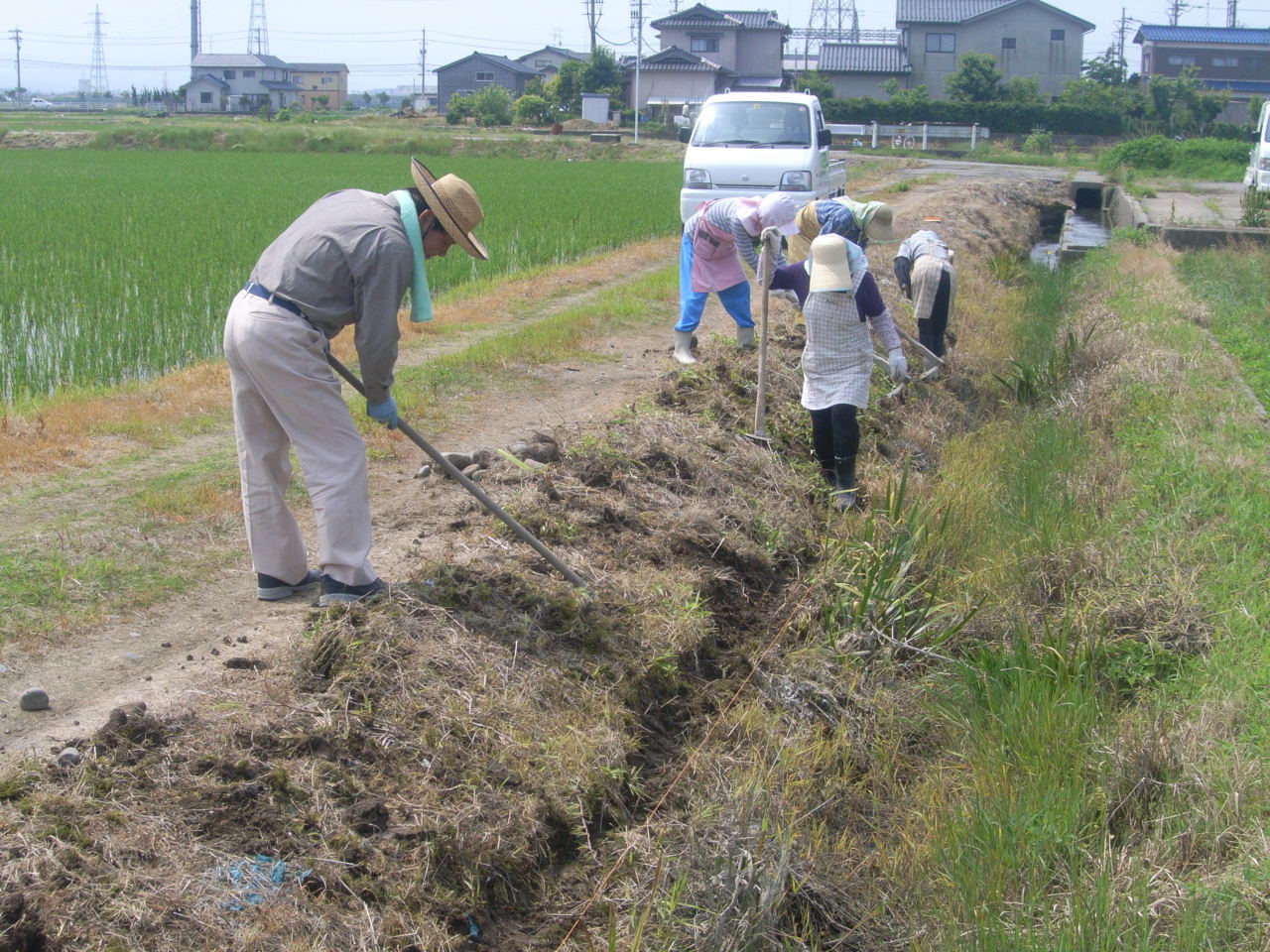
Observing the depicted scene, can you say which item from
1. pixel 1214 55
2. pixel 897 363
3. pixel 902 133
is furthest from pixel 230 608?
pixel 1214 55

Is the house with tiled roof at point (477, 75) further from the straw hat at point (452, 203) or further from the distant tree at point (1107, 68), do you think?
the straw hat at point (452, 203)

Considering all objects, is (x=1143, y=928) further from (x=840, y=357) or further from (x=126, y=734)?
(x=840, y=357)

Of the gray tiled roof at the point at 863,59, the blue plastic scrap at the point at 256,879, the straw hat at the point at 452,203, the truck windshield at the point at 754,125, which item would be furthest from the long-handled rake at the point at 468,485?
the gray tiled roof at the point at 863,59

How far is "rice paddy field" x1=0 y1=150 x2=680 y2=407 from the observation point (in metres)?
8.81

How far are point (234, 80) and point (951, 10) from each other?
48.4 meters

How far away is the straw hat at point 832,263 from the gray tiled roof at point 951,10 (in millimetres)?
53824

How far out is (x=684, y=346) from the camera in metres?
8.27

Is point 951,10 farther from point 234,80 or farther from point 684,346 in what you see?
point 684,346

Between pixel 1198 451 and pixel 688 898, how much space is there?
4.40m

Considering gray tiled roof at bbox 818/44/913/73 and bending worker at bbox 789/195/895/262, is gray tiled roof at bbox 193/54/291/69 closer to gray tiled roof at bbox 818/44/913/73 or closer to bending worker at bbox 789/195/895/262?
gray tiled roof at bbox 818/44/913/73

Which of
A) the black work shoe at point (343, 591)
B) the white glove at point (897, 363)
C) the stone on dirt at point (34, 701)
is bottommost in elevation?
the stone on dirt at point (34, 701)

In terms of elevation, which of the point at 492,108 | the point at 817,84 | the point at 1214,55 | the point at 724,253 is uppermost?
the point at 1214,55

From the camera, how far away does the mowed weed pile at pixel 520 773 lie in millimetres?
2928

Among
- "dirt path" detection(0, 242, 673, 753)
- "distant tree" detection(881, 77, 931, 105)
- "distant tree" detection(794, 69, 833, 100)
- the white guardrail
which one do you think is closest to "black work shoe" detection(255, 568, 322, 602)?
"dirt path" detection(0, 242, 673, 753)
